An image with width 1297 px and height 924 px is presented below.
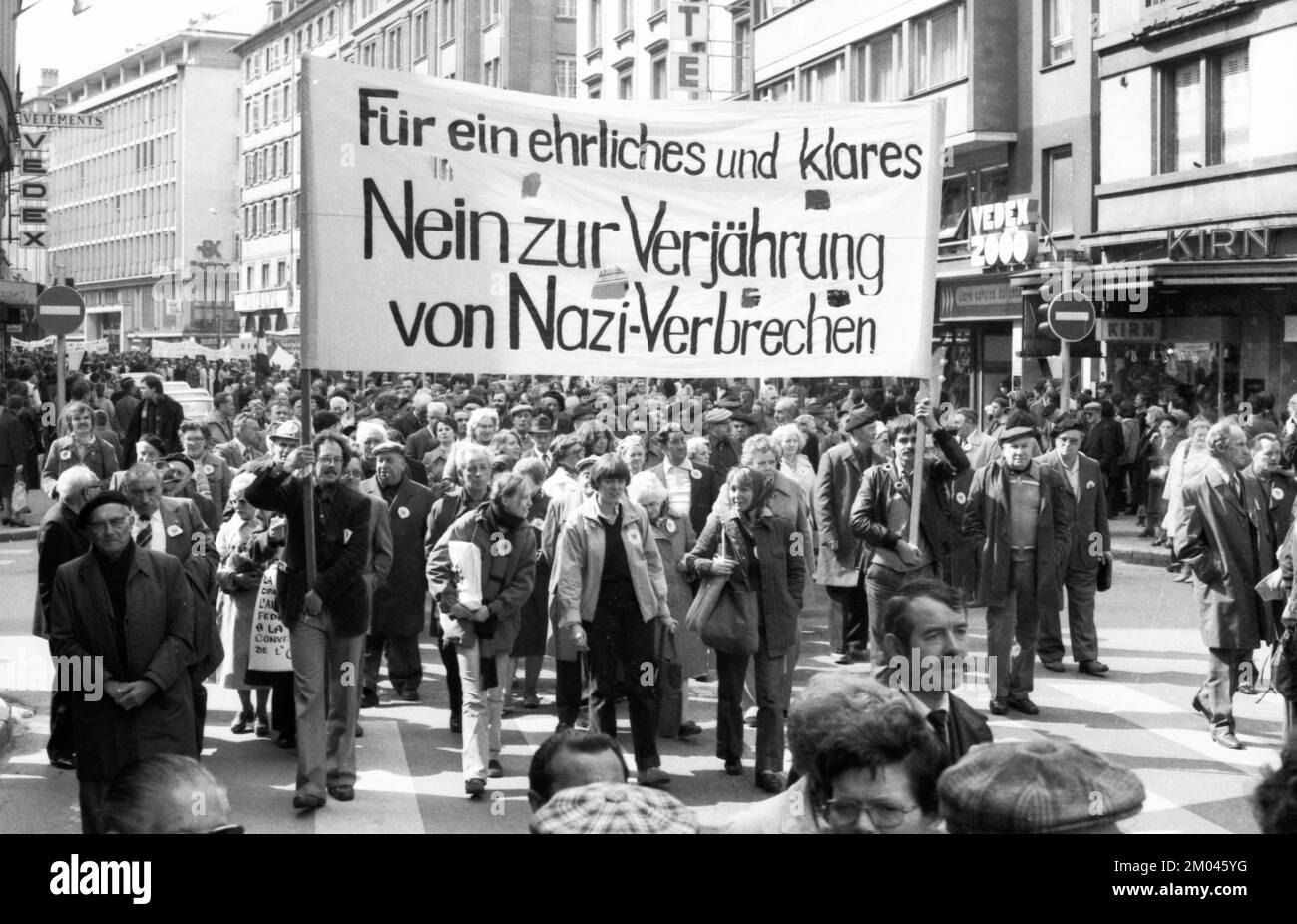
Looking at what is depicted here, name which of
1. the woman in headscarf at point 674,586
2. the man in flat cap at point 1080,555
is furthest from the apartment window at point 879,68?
the woman in headscarf at point 674,586

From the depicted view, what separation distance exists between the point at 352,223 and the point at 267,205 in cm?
9554

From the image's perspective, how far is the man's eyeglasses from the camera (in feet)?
11.9

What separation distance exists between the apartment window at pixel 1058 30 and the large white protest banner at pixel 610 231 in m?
25.5

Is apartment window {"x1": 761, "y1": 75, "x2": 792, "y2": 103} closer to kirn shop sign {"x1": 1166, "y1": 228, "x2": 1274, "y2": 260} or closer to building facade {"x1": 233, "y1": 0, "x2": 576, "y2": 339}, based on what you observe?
building facade {"x1": 233, "y1": 0, "x2": 576, "y2": 339}

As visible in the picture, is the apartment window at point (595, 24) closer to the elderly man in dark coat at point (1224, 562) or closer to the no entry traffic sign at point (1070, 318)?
the no entry traffic sign at point (1070, 318)

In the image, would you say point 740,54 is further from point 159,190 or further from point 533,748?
point 159,190

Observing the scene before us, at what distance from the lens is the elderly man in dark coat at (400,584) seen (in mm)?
10586

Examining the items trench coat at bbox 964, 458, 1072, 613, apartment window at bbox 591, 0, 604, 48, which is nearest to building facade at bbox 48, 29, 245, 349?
apartment window at bbox 591, 0, 604, 48

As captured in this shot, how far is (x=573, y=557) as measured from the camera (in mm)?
8609

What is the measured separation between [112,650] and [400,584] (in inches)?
159

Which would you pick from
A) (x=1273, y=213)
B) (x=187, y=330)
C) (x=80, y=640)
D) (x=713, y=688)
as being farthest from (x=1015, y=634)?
(x=187, y=330)

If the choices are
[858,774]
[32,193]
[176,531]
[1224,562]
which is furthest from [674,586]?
[32,193]

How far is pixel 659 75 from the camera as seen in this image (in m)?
49.8

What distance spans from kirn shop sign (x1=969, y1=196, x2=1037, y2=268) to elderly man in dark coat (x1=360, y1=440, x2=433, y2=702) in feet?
72.1
